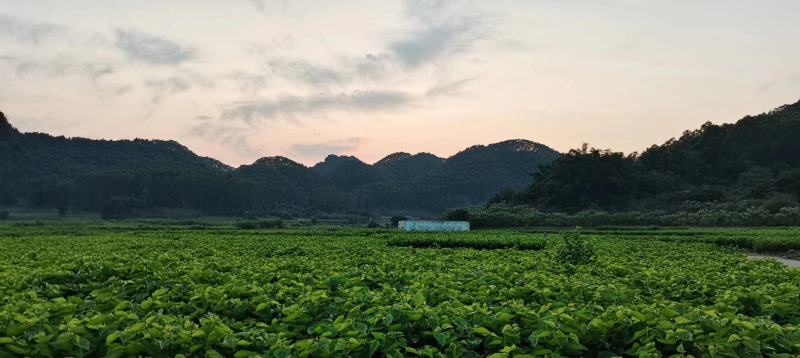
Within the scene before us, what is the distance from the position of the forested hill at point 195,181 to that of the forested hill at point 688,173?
64006 millimetres

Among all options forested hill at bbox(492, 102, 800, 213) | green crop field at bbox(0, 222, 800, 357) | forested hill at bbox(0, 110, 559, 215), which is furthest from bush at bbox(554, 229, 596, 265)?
forested hill at bbox(0, 110, 559, 215)

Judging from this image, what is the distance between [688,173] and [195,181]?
4009 inches

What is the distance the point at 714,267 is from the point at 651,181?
294 feet

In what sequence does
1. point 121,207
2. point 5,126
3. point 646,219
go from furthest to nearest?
1. point 5,126
2. point 121,207
3. point 646,219

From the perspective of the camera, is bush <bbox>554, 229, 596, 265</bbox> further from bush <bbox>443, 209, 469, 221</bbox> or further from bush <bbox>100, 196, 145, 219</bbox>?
bush <bbox>100, 196, 145, 219</bbox>

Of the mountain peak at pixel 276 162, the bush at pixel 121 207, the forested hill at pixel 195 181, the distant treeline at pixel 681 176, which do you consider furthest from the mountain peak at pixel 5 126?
the distant treeline at pixel 681 176

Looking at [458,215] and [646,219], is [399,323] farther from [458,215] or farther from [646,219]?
[458,215]

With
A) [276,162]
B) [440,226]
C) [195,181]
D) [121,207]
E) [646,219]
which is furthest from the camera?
[276,162]

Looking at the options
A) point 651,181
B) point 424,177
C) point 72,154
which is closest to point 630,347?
point 651,181

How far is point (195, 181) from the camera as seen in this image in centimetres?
12219

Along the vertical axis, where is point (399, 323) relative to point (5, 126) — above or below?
below

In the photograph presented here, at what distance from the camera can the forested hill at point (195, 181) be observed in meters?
118

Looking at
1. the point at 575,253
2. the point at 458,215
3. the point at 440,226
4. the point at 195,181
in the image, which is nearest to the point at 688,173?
the point at 458,215

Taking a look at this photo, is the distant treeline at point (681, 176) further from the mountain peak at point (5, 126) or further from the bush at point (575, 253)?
the mountain peak at point (5, 126)
